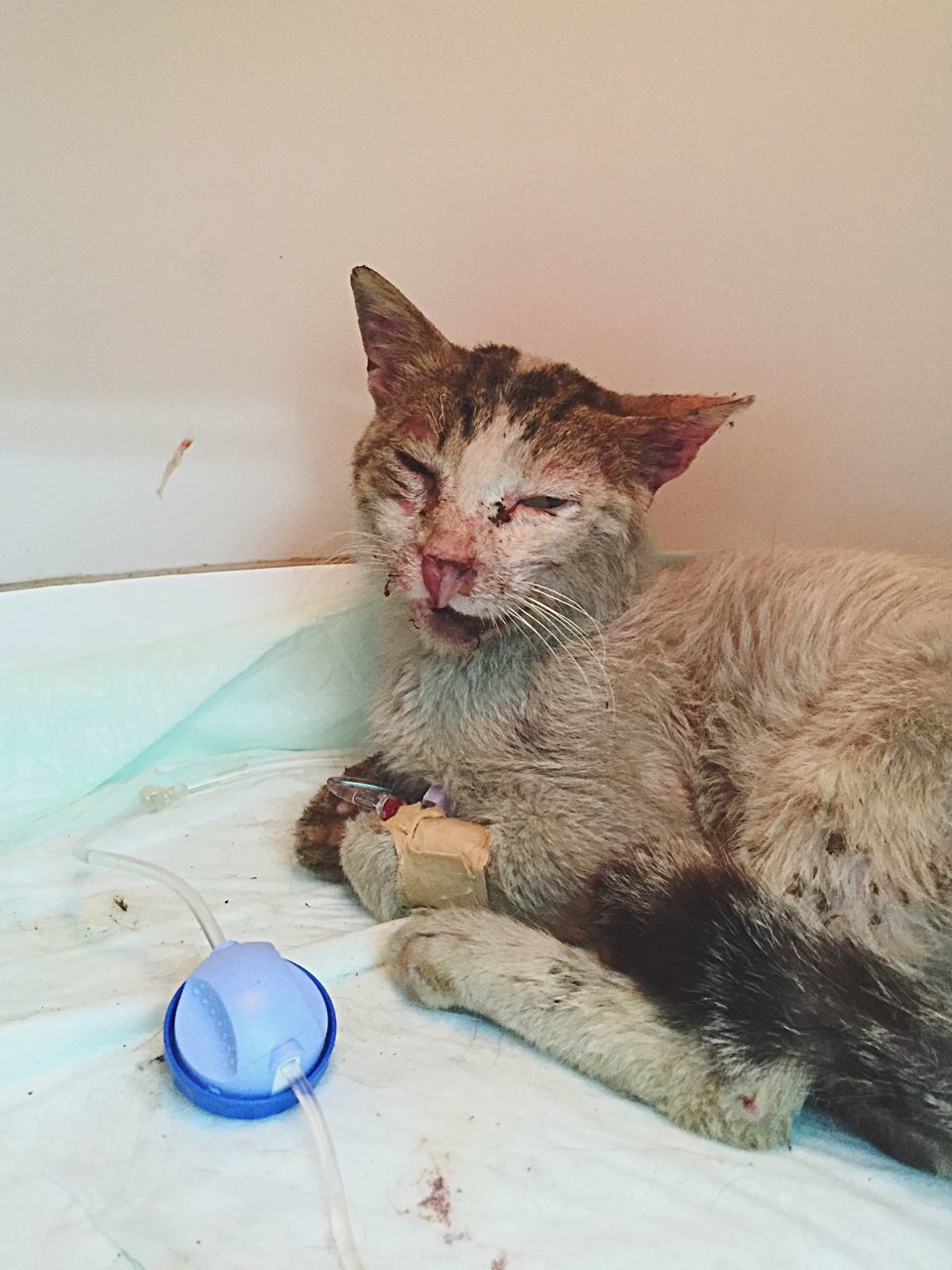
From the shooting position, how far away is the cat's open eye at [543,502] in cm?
115

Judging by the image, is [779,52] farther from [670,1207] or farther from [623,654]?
[670,1207]

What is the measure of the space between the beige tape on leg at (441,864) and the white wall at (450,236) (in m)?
0.82

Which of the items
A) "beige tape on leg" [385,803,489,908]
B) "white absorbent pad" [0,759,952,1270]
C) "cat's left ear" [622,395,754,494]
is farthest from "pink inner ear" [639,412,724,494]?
"white absorbent pad" [0,759,952,1270]

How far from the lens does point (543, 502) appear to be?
1.16 m

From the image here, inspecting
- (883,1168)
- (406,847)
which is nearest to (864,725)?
(883,1168)

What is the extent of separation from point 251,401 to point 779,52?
42.7 inches

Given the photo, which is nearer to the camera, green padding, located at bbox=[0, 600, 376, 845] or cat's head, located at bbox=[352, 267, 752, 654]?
cat's head, located at bbox=[352, 267, 752, 654]

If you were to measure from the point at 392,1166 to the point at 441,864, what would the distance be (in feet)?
1.23

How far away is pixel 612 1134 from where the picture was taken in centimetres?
88

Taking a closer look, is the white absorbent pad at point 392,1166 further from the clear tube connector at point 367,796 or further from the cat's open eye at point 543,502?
the cat's open eye at point 543,502

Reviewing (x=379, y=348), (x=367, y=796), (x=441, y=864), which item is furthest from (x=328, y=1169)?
(x=379, y=348)

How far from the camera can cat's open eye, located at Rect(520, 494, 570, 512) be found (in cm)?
115

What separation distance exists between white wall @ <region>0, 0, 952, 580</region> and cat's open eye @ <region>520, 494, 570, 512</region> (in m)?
0.63

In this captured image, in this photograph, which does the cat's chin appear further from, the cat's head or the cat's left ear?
the cat's left ear
